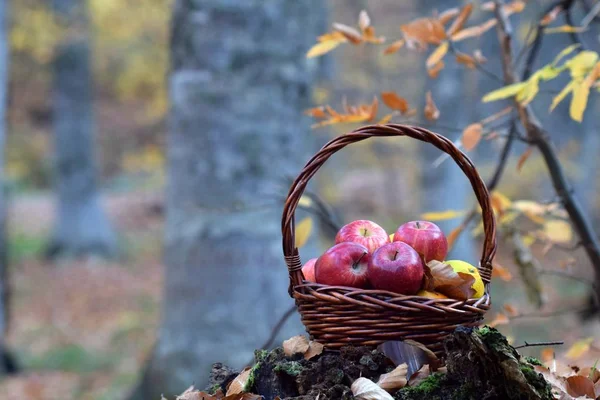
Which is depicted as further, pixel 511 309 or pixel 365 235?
pixel 511 309

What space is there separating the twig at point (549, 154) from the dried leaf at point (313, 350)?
1186 mm

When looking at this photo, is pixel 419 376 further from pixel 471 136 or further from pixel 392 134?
pixel 471 136

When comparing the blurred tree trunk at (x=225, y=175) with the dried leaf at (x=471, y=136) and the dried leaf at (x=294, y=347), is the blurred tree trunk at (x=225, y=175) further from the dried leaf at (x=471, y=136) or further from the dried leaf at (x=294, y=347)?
the dried leaf at (x=294, y=347)

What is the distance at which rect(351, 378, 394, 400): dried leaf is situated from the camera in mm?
1232

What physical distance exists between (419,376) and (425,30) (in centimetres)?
120

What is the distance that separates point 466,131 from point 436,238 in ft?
2.18

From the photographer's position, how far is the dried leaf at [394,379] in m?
1.30

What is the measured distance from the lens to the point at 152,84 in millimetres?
18594

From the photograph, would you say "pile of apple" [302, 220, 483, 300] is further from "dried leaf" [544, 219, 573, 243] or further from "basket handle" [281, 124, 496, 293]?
"dried leaf" [544, 219, 573, 243]

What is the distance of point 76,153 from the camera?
12.9 metres

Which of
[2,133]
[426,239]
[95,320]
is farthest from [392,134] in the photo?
[95,320]

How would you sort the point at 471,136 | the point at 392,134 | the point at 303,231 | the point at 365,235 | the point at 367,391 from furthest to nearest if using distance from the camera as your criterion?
the point at 303,231, the point at 471,136, the point at 365,235, the point at 392,134, the point at 367,391

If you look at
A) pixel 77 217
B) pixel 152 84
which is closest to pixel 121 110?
pixel 152 84

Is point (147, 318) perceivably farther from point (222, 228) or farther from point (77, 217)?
point (222, 228)
